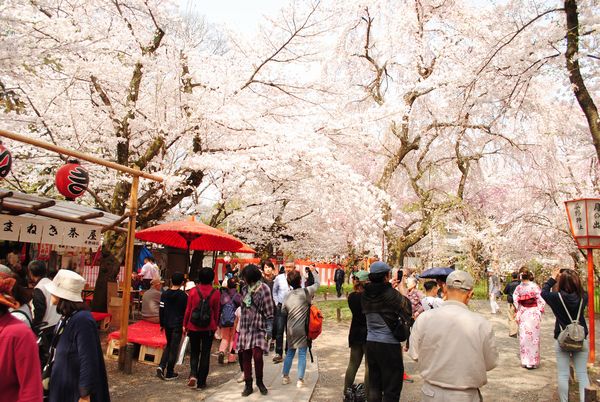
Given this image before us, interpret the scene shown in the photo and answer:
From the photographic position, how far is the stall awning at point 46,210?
24.8 ft

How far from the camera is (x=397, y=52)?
16.7 metres

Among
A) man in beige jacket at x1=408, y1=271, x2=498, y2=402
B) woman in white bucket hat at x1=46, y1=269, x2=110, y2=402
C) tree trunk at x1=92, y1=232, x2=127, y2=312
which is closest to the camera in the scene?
man in beige jacket at x1=408, y1=271, x2=498, y2=402

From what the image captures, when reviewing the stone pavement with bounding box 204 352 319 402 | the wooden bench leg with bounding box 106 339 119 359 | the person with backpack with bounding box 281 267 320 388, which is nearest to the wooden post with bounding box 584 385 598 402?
the stone pavement with bounding box 204 352 319 402

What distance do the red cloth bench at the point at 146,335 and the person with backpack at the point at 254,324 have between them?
2188 mm

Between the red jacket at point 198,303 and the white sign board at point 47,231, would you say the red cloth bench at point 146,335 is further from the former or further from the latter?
Result: the white sign board at point 47,231

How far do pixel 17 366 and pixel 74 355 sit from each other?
116 centimetres

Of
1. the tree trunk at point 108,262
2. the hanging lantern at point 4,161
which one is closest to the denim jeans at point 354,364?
the hanging lantern at point 4,161

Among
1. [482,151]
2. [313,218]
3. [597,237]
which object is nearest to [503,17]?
[597,237]

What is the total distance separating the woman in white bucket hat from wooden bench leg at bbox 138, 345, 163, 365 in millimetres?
4498

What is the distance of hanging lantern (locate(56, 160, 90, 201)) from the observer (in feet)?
23.8

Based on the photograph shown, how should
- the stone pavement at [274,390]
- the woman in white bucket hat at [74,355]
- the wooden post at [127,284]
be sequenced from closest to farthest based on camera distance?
the woman in white bucket hat at [74,355]
the stone pavement at [274,390]
the wooden post at [127,284]

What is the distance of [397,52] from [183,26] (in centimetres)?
846

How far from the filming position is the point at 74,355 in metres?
3.32

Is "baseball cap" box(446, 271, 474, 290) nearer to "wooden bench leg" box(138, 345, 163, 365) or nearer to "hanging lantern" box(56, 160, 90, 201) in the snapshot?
"wooden bench leg" box(138, 345, 163, 365)
